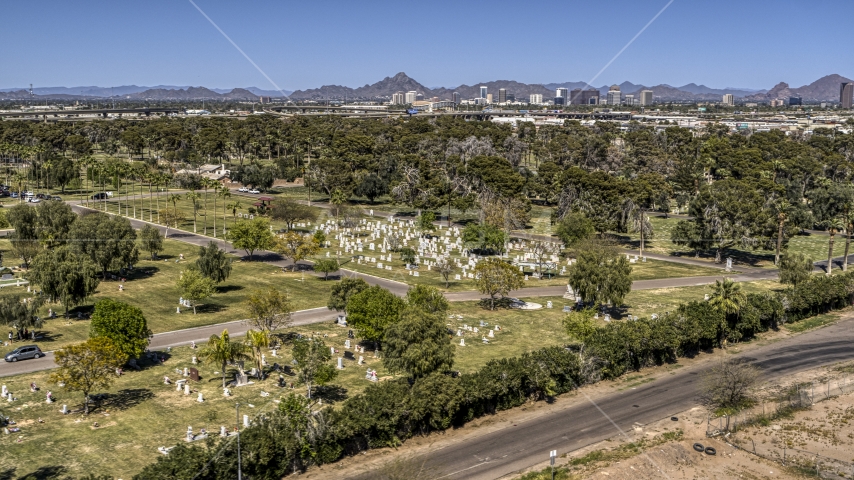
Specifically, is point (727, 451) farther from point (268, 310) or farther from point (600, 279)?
point (268, 310)

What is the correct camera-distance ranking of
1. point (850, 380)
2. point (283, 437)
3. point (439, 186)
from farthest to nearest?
point (439, 186)
point (850, 380)
point (283, 437)

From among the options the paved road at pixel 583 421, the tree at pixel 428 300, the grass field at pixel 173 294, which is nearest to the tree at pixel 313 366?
the paved road at pixel 583 421

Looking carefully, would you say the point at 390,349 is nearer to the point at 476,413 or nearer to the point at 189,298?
the point at 476,413

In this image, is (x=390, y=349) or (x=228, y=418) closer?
(x=228, y=418)

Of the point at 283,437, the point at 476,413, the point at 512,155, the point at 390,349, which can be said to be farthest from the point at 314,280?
the point at 512,155

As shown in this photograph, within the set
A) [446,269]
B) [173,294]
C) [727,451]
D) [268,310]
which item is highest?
[268,310]

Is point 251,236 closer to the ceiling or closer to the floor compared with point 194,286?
closer to the ceiling

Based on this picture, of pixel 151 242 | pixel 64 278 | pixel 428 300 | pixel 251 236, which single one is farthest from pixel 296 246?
pixel 428 300

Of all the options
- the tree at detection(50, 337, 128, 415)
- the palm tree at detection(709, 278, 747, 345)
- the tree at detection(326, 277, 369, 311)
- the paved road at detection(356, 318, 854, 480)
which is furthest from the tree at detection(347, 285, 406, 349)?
the palm tree at detection(709, 278, 747, 345)
